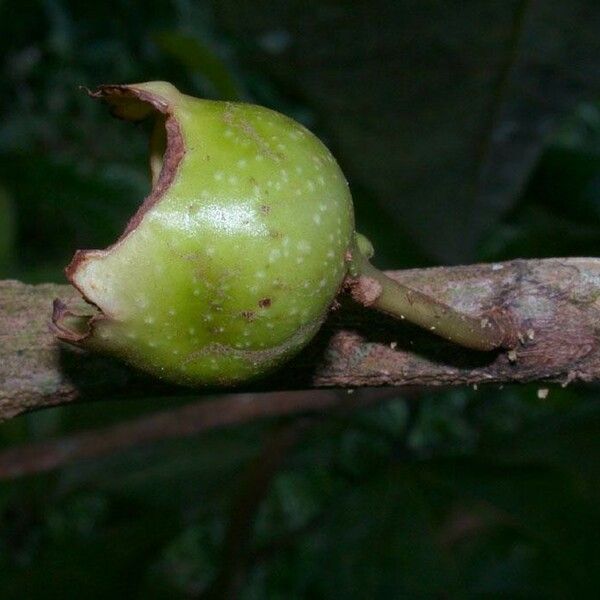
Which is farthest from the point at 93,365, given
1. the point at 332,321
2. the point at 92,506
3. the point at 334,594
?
the point at 92,506

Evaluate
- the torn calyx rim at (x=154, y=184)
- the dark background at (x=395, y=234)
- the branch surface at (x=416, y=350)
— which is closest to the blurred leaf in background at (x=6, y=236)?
the dark background at (x=395, y=234)

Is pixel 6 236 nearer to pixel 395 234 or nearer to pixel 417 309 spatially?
pixel 395 234

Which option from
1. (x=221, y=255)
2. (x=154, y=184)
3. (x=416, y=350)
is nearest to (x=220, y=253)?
(x=221, y=255)

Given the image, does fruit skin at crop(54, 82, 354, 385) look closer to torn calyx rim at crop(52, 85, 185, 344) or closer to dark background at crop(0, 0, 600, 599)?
torn calyx rim at crop(52, 85, 185, 344)

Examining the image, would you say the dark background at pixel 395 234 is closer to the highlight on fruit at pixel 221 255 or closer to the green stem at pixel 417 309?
the green stem at pixel 417 309

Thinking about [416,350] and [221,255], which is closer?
[221,255]

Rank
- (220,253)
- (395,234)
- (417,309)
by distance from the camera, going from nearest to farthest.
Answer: (220,253)
(417,309)
(395,234)

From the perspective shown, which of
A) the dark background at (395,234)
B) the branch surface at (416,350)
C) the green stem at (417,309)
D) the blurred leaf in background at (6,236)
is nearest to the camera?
the green stem at (417,309)
